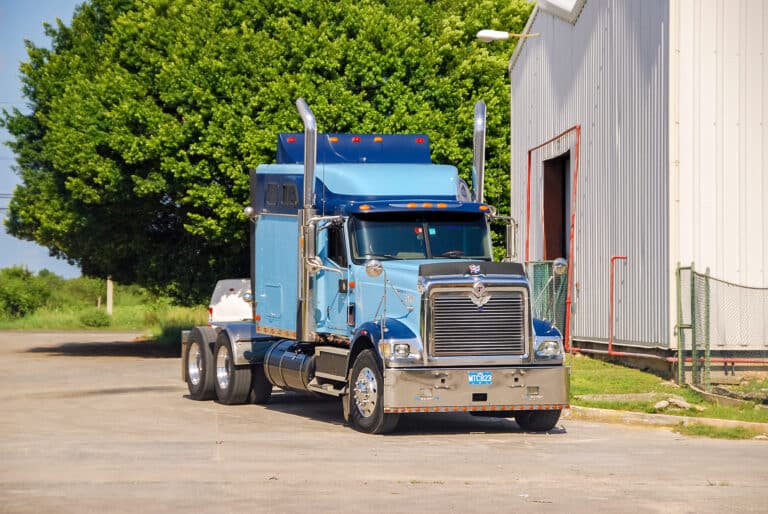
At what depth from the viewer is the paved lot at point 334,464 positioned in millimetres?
10984

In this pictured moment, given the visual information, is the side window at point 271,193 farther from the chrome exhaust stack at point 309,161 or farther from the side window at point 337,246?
the side window at point 337,246

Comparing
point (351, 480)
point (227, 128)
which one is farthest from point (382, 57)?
point (351, 480)

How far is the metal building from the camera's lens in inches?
893

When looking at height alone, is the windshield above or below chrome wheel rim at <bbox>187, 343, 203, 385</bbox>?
above

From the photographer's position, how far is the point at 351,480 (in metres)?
12.3

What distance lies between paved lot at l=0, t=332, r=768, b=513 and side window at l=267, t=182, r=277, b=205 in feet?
10.8

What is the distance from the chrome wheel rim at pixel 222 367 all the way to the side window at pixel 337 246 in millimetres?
4055

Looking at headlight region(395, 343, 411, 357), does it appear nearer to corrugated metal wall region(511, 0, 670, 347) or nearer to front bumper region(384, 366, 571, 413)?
front bumper region(384, 366, 571, 413)

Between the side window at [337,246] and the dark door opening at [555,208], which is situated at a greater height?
the dark door opening at [555,208]

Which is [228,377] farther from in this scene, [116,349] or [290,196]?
[116,349]

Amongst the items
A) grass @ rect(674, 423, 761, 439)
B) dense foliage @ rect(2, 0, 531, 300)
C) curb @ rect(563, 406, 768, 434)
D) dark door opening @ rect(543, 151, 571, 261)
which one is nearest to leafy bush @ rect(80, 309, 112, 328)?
dense foliage @ rect(2, 0, 531, 300)

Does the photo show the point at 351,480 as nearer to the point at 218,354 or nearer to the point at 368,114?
the point at 218,354

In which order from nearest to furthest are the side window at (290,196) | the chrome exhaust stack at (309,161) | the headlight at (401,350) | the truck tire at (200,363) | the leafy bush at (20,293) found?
the headlight at (401,350) → the chrome exhaust stack at (309,161) → the side window at (290,196) → the truck tire at (200,363) → the leafy bush at (20,293)

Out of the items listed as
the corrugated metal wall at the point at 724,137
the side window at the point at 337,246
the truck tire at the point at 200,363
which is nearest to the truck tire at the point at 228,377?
the truck tire at the point at 200,363
